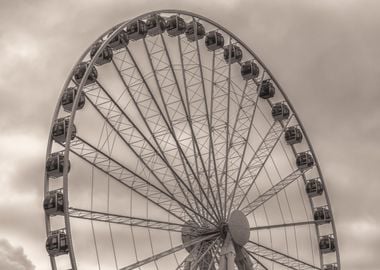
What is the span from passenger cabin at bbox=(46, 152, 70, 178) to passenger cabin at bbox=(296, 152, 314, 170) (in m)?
16.1

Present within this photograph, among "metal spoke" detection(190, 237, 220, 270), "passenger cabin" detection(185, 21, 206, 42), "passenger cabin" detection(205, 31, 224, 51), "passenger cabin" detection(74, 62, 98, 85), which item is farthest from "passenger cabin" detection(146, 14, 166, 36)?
"metal spoke" detection(190, 237, 220, 270)

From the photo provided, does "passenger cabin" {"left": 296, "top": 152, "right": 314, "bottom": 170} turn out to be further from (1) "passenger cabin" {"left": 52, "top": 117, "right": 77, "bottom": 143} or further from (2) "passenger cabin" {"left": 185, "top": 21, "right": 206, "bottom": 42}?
(1) "passenger cabin" {"left": 52, "top": 117, "right": 77, "bottom": 143}

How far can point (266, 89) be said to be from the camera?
5031 cm

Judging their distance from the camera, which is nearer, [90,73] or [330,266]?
[90,73]

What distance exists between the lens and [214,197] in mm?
42312

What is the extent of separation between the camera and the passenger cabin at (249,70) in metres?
49.7

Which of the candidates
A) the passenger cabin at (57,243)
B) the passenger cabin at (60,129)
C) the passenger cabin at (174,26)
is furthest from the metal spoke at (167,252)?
the passenger cabin at (174,26)

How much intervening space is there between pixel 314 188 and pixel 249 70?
708cm

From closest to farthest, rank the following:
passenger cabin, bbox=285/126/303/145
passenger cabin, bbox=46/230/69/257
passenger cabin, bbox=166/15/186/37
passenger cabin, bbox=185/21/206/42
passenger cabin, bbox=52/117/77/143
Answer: passenger cabin, bbox=46/230/69/257, passenger cabin, bbox=52/117/77/143, passenger cabin, bbox=166/15/186/37, passenger cabin, bbox=185/21/206/42, passenger cabin, bbox=285/126/303/145

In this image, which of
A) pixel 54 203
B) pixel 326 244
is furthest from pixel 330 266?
pixel 54 203

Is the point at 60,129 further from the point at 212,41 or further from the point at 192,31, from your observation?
the point at 212,41

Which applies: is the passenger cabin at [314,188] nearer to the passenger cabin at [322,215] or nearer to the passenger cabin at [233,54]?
the passenger cabin at [322,215]

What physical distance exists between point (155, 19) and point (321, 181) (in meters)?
13.1

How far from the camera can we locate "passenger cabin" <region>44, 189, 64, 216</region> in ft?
123
